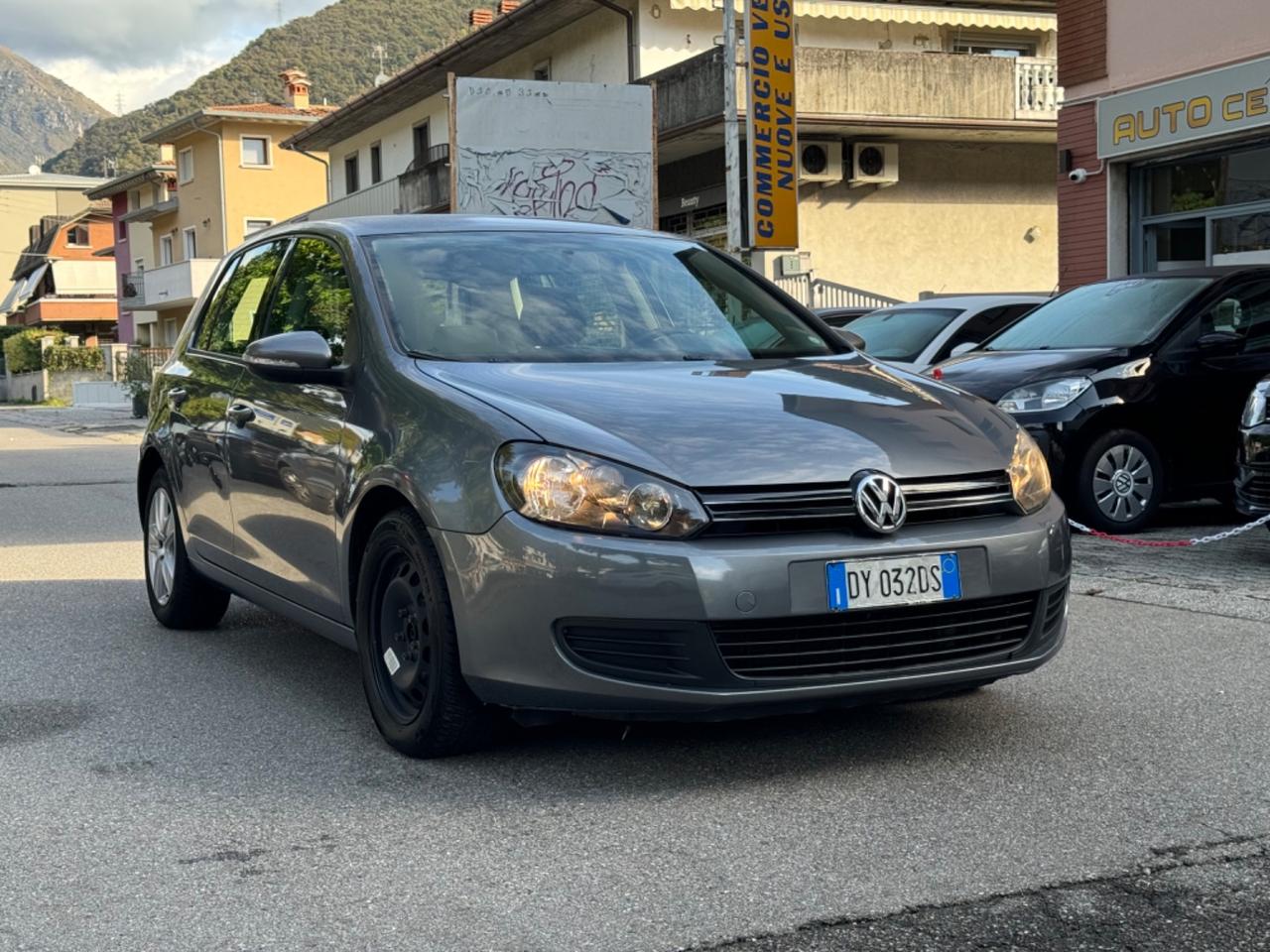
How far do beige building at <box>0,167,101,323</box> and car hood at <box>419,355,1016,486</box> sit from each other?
346 feet

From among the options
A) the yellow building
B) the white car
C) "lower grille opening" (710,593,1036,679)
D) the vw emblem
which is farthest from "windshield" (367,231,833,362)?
the yellow building

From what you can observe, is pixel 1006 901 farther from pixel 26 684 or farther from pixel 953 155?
pixel 953 155

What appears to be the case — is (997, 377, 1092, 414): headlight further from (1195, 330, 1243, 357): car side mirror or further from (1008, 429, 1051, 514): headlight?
(1008, 429, 1051, 514): headlight

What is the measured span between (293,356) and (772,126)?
697 inches

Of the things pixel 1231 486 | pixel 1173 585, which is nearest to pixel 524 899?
pixel 1173 585

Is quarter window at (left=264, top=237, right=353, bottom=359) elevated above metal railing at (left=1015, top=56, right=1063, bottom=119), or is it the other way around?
metal railing at (left=1015, top=56, right=1063, bottom=119)

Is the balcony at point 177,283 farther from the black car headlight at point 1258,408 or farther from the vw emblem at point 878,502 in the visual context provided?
the vw emblem at point 878,502

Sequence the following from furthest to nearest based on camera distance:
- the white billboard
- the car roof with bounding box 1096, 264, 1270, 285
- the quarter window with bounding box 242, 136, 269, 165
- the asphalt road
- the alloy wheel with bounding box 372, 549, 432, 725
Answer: the quarter window with bounding box 242, 136, 269, 165
the white billboard
the car roof with bounding box 1096, 264, 1270, 285
the alloy wheel with bounding box 372, 549, 432, 725
the asphalt road

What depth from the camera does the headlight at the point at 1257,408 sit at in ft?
26.6

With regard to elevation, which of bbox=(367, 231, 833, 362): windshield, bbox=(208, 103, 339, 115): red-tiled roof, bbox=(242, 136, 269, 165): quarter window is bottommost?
bbox=(367, 231, 833, 362): windshield

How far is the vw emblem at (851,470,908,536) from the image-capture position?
13.5 feet

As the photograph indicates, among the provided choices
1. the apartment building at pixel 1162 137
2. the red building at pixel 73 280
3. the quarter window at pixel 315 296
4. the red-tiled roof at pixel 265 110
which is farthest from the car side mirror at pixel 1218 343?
the red building at pixel 73 280

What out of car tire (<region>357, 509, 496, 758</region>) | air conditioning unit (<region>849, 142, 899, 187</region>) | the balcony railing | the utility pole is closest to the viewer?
car tire (<region>357, 509, 496, 758</region>)

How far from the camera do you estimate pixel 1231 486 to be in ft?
32.6
